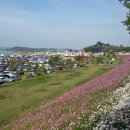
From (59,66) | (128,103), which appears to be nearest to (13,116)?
(128,103)

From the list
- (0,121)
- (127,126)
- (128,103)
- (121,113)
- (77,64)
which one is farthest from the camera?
(77,64)

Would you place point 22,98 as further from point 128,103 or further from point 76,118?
point 128,103

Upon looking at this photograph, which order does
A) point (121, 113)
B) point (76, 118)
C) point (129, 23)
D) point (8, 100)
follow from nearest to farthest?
1. point (121, 113)
2. point (76, 118)
3. point (129, 23)
4. point (8, 100)

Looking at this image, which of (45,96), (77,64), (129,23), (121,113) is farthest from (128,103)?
(77,64)

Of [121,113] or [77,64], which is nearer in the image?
[121,113]

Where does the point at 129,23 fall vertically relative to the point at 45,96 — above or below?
above

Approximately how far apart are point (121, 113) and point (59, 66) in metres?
82.0

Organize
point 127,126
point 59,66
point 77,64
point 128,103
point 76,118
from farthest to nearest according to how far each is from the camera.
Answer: point 77,64
point 59,66
point 76,118
point 128,103
point 127,126

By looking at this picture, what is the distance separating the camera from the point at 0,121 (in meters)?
31.3

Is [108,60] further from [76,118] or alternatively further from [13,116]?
[76,118]

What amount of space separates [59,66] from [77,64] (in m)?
28.1

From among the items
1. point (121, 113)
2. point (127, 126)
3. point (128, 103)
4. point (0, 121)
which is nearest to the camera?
point (127, 126)

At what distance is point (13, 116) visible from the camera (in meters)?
32.9

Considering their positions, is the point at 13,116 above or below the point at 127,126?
below
